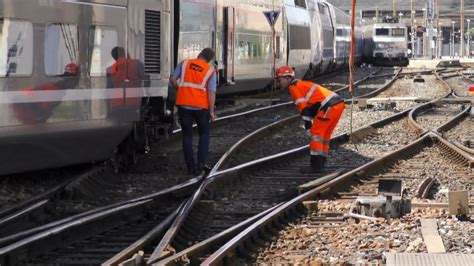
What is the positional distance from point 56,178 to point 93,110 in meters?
1.04

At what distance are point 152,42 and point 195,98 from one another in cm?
87

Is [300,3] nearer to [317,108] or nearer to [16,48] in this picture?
[317,108]

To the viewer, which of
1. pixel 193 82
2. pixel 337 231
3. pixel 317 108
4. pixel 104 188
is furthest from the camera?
pixel 317 108

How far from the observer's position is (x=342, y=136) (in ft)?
55.4

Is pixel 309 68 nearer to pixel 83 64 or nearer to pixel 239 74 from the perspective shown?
pixel 239 74

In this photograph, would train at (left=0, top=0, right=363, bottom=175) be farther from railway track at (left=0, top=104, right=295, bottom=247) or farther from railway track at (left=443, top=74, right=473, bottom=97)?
railway track at (left=443, top=74, right=473, bottom=97)

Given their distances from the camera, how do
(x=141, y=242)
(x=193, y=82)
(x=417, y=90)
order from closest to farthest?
(x=141, y=242)
(x=193, y=82)
(x=417, y=90)

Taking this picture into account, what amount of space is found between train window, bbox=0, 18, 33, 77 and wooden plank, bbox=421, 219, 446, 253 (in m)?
4.04

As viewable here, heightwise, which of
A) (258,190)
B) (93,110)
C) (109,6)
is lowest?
(258,190)

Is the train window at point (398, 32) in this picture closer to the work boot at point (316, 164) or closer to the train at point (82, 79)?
the train at point (82, 79)

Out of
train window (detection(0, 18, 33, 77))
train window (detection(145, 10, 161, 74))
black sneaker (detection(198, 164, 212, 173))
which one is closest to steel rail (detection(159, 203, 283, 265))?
train window (detection(0, 18, 33, 77))

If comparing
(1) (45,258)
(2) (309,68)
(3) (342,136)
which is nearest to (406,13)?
(2) (309,68)

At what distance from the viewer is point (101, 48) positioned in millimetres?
10922

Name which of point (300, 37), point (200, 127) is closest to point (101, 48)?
point (200, 127)
